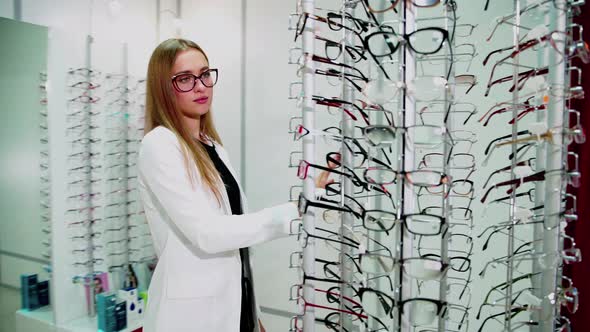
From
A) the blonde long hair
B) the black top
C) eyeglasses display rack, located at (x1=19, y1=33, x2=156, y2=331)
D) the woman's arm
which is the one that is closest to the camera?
the woman's arm

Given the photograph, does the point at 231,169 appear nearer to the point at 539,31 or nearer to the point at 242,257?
the point at 242,257

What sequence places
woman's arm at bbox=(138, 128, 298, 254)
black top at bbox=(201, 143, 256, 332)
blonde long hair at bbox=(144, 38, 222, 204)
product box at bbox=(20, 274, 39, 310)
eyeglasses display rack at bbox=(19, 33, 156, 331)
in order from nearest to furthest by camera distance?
woman's arm at bbox=(138, 128, 298, 254), blonde long hair at bbox=(144, 38, 222, 204), black top at bbox=(201, 143, 256, 332), product box at bbox=(20, 274, 39, 310), eyeglasses display rack at bbox=(19, 33, 156, 331)

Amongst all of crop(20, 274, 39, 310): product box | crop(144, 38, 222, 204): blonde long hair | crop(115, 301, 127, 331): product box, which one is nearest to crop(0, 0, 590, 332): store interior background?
crop(20, 274, 39, 310): product box

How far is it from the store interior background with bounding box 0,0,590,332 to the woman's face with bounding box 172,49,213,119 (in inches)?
40.5

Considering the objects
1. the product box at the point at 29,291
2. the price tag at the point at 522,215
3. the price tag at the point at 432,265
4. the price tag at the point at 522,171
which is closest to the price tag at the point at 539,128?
the price tag at the point at 522,171

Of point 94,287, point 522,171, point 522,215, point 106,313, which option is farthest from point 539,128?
point 94,287

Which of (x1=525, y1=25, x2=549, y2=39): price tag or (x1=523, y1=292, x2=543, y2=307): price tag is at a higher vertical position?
(x1=525, y1=25, x2=549, y2=39): price tag

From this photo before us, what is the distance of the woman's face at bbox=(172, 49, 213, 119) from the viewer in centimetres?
159

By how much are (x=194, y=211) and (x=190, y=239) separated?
0.36 feet

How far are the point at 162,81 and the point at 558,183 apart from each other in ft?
4.87

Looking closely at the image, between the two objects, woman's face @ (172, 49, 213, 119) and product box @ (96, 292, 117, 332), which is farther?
product box @ (96, 292, 117, 332)

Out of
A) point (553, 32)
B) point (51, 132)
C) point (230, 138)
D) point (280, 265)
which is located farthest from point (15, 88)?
point (553, 32)

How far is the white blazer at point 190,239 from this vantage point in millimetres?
Result: 1338

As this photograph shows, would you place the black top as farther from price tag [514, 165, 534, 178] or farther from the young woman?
price tag [514, 165, 534, 178]
